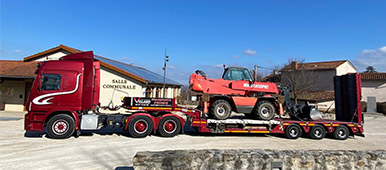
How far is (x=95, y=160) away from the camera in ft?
20.6

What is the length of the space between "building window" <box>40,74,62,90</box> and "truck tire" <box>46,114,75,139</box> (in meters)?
1.16

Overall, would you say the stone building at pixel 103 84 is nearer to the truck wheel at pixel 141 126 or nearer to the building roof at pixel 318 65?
the truck wheel at pixel 141 126

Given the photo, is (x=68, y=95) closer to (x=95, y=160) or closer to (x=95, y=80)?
(x=95, y=80)

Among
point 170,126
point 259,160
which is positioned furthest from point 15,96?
point 259,160

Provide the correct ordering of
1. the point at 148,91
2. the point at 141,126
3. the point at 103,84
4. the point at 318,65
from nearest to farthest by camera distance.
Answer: the point at 141,126
the point at 103,84
the point at 148,91
the point at 318,65

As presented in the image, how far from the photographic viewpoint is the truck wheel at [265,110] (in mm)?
10094

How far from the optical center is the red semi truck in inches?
343

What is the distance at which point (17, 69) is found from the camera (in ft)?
62.2

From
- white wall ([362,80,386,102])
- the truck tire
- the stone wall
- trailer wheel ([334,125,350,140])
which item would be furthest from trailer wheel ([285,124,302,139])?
white wall ([362,80,386,102])

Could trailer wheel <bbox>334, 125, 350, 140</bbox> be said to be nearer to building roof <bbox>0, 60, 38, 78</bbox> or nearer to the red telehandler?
the red telehandler

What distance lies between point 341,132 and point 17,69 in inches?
943

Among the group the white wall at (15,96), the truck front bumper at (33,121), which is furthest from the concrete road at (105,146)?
the white wall at (15,96)

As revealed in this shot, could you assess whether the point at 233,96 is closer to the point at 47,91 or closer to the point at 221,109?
the point at 221,109

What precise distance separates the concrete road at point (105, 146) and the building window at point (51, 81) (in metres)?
2.05
